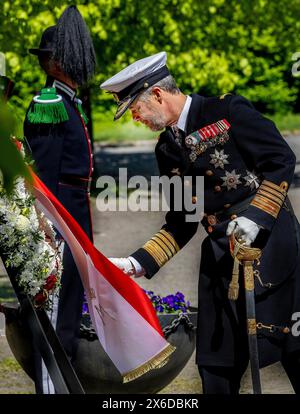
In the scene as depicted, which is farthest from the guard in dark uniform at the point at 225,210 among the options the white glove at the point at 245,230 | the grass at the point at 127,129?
the grass at the point at 127,129

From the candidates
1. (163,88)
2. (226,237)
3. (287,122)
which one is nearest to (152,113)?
(163,88)

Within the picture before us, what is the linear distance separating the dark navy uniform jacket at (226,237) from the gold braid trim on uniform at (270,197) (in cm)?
1

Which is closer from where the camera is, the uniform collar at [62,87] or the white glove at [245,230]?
the white glove at [245,230]

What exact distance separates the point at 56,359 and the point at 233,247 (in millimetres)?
882

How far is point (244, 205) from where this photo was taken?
16.0 feet

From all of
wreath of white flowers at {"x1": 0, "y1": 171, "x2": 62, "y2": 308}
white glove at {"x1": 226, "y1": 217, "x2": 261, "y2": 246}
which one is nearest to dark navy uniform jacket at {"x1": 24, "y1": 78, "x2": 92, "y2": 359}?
wreath of white flowers at {"x1": 0, "y1": 171, "x2": 62, "y2": 308}

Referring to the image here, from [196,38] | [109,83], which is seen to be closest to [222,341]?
[109,83]

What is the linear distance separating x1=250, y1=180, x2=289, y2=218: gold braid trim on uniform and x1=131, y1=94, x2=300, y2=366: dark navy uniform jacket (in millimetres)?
10

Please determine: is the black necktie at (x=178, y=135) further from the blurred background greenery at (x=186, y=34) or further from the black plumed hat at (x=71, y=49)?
the blurred background greenery at (x=186, y=34)

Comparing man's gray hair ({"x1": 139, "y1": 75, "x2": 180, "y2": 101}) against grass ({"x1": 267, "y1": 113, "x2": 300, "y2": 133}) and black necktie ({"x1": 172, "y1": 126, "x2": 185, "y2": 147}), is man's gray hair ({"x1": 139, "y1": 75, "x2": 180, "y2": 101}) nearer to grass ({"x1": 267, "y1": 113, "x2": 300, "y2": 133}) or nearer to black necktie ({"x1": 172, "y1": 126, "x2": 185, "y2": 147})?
black necktie ({"x1": 172, "y1": 126, "x2": 185, "y2": 147})

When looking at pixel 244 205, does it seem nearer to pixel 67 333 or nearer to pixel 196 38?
pixel 67 333

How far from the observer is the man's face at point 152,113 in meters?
4.93

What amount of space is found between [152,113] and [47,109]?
0.91m

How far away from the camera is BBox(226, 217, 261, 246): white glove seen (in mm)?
4645
